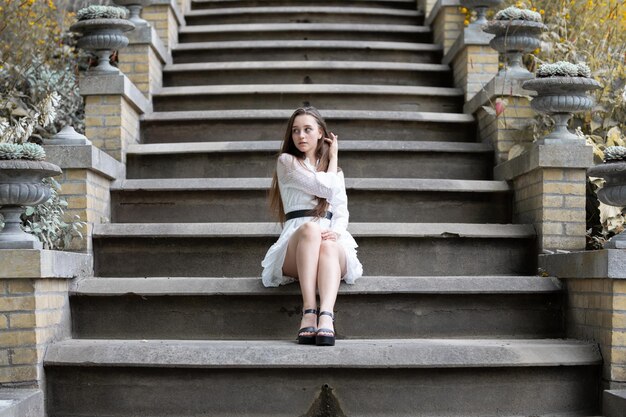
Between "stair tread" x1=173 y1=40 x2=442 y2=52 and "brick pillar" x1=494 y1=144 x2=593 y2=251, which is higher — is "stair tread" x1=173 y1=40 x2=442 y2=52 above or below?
above

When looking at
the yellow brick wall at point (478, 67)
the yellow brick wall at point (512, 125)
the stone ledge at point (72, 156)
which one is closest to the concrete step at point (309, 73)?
the yellow brick wall at point (478, 67)

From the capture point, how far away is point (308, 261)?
11.8 ft

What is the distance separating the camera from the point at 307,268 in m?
3.59

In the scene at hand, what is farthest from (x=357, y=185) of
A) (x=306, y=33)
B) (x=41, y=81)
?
(x=41, y=81)

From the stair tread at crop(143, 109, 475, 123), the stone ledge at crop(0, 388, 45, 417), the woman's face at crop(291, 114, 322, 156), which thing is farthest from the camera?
the stair tread at crop(143, 109, 475, 123)

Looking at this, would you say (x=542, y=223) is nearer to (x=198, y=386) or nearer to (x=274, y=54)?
(x=198, y=386)

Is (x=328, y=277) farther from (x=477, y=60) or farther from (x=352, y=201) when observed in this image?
(x=477, y=60)

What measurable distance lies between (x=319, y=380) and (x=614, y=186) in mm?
1580

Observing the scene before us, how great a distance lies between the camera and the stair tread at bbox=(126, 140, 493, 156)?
16.3 ft

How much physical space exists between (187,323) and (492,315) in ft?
4.90

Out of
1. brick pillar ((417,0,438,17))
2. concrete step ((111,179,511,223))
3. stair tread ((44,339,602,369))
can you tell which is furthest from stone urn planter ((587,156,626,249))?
brick pillar ((417,0,438,17))

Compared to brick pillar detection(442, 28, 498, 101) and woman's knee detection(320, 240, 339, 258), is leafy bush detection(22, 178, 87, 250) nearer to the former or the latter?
woman's knee detection(320, 240, 339, 258)

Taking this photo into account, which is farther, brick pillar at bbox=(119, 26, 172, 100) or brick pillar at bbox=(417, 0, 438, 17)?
brick pillar at bbox=(417, 0, 438, 17)

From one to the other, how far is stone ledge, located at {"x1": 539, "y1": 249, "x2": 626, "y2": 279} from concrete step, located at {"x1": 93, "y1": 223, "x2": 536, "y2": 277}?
24 centimetres
